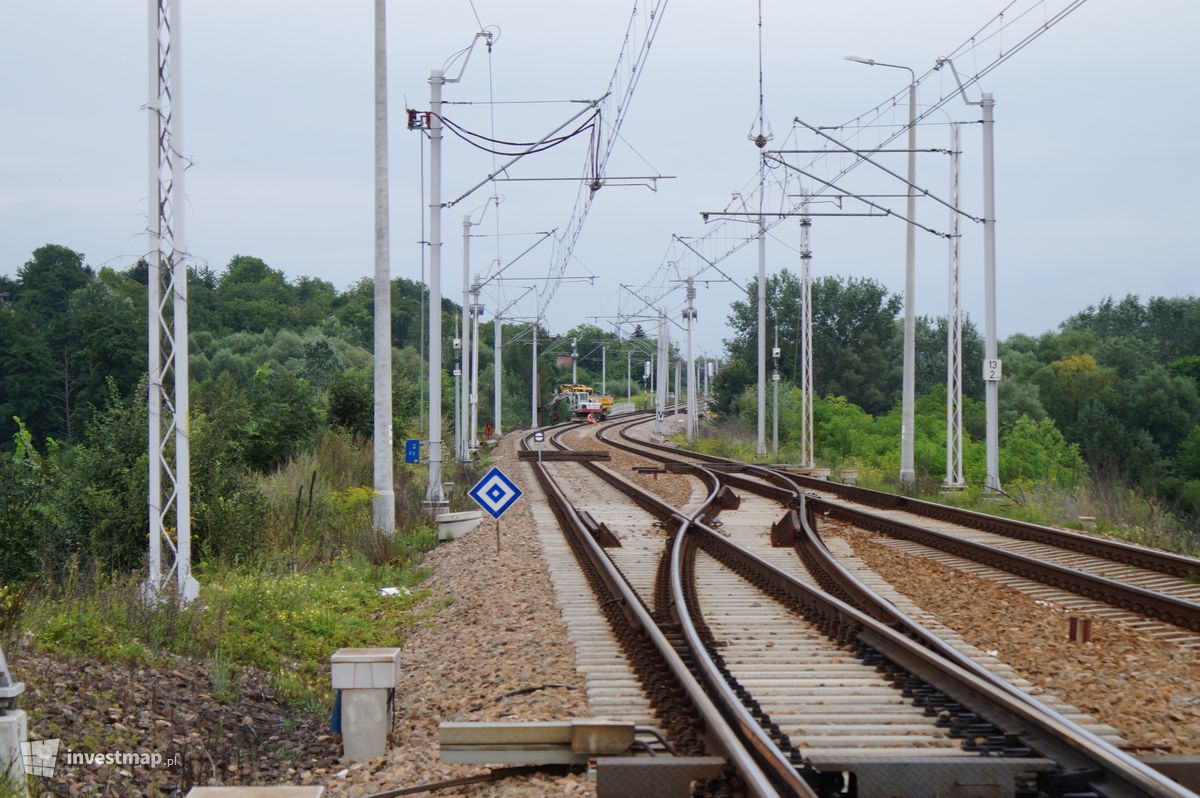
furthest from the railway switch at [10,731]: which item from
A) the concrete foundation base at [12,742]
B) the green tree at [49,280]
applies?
the green tree at [49,280]

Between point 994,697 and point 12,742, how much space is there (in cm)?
550

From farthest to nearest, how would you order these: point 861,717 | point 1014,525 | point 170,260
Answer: point 1014,525
point 170,260
point 861,717

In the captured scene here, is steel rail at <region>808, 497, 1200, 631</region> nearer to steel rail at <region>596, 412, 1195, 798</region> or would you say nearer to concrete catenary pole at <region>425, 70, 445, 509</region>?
steel rail at <region>596, 412, 1195, 798</region>

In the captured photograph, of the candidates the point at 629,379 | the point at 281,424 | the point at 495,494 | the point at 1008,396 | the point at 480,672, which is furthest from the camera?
the point at 629,379

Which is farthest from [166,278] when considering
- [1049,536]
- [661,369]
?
[661,369]

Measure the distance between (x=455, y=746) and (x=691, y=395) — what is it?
51040mm

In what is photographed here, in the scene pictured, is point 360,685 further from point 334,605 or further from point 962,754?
point 334,605

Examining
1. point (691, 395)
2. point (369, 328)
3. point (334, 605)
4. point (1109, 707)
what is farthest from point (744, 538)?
point (369, 328)

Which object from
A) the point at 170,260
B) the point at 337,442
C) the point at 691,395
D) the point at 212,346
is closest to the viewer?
the point at 170,260

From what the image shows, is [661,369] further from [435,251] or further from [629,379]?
[629,379]

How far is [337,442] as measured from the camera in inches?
1113

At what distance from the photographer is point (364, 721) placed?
839cm

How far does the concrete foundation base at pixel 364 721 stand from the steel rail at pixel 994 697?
12.0 ft

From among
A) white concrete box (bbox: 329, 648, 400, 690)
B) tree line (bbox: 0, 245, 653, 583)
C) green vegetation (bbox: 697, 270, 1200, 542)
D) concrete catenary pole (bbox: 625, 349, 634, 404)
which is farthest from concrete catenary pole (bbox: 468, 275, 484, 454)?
concrete catenary pole (bbox: 625, 349, 634, 404)
